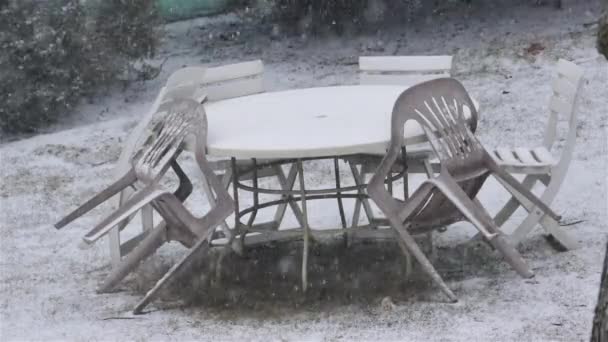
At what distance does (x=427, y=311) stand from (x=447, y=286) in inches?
14.5


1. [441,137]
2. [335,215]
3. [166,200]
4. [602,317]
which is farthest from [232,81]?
[602,317]

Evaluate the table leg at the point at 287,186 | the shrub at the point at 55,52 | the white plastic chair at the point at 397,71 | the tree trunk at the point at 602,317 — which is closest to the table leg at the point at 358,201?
the white plastic chair at the point at 397,71

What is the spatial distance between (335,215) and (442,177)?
2.01 m

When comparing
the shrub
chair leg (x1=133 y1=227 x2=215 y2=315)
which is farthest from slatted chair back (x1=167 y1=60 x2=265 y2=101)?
the shrub

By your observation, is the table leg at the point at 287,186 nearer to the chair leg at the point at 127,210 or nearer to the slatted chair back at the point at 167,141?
the slatted chair back at the point at 167,141

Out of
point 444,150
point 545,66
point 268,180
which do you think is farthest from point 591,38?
point 444,150

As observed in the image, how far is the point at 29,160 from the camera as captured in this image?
853 cm

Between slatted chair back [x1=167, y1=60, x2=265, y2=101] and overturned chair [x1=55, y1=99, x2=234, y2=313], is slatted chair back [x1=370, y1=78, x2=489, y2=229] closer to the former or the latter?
overturned chair [x1=55, y1=99, x2=234, y2=313]

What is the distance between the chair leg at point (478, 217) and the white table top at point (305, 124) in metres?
0.28

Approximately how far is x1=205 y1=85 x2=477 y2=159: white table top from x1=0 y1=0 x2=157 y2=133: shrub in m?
3.50

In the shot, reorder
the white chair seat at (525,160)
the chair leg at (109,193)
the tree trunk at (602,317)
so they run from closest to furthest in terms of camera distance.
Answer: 1. the tree trunk at (602,317)
2. the chair leg at (109,193)
3. the white chair seat at (525,160)

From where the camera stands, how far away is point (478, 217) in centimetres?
481

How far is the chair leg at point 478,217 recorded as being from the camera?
4.73 meters

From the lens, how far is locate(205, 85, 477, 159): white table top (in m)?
4.78
